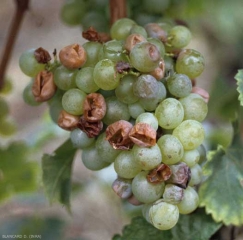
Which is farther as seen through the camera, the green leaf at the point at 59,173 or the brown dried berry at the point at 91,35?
the green leaf at the point at 59,173

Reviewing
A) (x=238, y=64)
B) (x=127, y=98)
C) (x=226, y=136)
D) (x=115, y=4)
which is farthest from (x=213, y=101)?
(x=238, y=64)

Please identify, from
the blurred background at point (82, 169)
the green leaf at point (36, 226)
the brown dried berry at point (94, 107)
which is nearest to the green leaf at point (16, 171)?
the blurred background at point (82, 169)

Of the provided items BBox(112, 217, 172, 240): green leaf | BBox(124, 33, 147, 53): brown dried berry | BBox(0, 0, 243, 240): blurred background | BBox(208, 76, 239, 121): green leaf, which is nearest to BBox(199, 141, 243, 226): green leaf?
BBox(112, 217, 172, 240): green leaf

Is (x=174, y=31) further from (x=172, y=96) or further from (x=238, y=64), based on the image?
(x=238, y=64)

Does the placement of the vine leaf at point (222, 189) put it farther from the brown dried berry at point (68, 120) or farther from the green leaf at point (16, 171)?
the green leaf at point (16, 171)

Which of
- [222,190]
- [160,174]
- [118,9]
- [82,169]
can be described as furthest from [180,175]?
[82,169]

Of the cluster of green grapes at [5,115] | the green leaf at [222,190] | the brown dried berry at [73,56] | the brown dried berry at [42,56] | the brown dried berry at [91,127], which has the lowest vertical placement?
the cluster of green grapes at [5,115]

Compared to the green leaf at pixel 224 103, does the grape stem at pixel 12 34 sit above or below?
above
